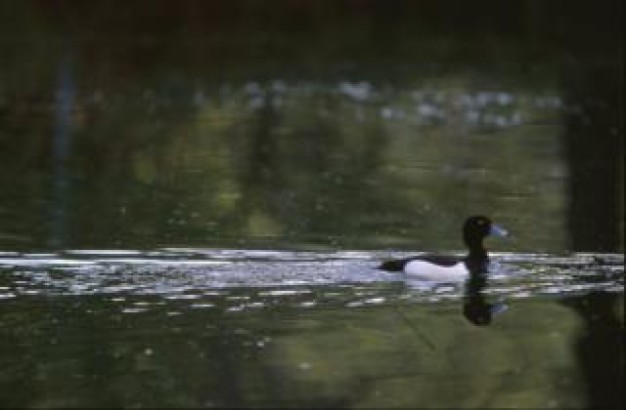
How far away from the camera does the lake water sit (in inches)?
440

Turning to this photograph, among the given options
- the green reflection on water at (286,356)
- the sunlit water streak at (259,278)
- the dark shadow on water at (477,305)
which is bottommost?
the green reflection on water at (286,356)

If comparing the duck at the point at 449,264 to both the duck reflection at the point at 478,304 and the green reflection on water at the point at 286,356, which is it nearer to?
the duck reflection at the point at 478,304

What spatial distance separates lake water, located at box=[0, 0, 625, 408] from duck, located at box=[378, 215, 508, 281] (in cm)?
12

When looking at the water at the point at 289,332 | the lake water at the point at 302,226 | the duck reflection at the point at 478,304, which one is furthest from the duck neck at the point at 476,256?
the lake water at the point at 302,226

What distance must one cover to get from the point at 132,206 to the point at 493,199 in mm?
4534

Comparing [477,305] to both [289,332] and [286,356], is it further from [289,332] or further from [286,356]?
[286,356]

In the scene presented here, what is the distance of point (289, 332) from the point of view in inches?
472

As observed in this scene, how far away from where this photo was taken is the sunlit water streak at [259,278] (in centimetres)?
1302

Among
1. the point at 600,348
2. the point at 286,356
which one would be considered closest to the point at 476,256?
the point at 600,348

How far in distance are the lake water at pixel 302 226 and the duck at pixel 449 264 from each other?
0.40 ft

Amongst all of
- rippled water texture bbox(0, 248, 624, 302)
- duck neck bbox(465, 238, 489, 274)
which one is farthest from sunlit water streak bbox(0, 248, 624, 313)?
duck neck bbox(465, 238, 489, 274)

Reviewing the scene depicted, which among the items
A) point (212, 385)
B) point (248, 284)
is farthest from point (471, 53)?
point (212, 385)

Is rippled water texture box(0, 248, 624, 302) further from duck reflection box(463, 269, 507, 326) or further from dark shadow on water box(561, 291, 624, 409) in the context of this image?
dark shadow on water box(561, 291, 624, 409)

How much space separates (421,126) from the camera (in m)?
27.5
